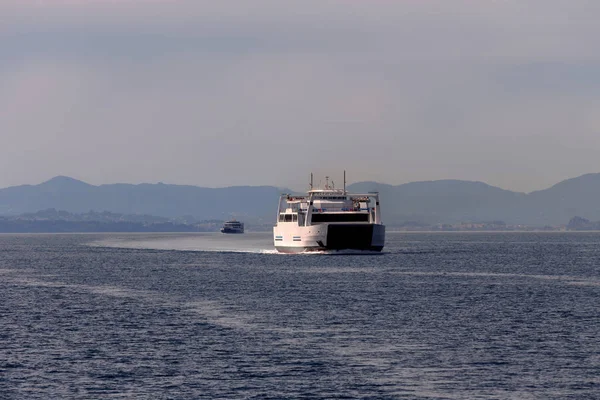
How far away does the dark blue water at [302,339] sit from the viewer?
41.0 metres

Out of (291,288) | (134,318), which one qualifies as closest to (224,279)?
(291,288)

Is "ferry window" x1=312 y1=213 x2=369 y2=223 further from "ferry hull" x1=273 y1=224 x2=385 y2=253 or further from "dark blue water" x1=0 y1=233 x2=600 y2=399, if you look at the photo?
"dark blue water" x1=0 y1=233 x2=600 y2=399

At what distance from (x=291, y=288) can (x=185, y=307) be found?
1888cm

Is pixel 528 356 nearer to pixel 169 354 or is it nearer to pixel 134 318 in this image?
pixel 169 354

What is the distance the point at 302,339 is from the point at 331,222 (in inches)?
3577

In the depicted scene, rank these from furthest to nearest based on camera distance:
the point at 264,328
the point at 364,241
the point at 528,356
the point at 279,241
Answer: the point at 279,241 → the point at 364,241 → the point at 264,328 → the point at 528,356

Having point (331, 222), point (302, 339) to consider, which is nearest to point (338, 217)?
point (331, 222)

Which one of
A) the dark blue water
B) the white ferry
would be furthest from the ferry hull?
the dark blue water

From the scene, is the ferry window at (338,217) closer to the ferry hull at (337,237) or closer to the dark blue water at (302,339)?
the ferry hull at (337,237)

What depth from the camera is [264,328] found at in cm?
5966

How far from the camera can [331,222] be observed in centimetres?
14512

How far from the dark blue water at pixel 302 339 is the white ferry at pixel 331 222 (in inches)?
1633

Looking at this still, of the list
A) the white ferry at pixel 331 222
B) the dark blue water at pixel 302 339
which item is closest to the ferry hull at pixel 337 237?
the white ferry at pixel 331 222

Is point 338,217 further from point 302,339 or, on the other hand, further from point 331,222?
point 302,339
